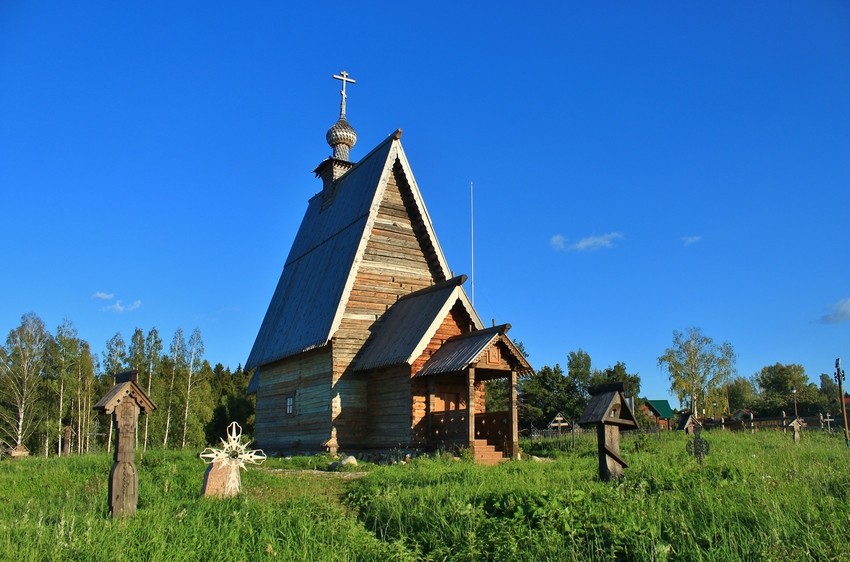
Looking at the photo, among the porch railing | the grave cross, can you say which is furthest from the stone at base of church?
the porch railing

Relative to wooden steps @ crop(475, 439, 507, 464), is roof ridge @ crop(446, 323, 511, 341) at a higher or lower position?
higher

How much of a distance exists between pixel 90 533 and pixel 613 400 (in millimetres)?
6672

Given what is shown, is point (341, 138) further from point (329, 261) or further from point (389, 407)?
point (389, 407)

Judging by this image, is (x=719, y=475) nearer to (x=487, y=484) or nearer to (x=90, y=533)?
(x=487, y=484)

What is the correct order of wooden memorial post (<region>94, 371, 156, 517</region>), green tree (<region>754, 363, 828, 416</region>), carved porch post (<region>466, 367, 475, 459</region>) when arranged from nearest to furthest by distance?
wooden memorial post (<region>94, 371, 156, 517</region>) → carved porch post (<region>466, 367, 475, 459</region>) → green tree (<region>754, 363, 828, 416</region>)

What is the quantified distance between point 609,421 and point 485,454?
7.54 metres

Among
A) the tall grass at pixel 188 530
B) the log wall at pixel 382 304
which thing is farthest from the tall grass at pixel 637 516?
the log wall at pixel 382 304

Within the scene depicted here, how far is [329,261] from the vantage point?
23.4 meters

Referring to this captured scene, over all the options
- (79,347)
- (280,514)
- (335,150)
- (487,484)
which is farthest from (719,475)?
(79,347)

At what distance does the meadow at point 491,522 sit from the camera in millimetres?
6016

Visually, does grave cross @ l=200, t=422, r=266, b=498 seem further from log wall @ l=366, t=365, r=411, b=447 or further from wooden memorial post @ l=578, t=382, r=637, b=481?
log wall @ l=366, t=365, r=411, b=447

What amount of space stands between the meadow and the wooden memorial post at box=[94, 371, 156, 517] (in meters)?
0.28

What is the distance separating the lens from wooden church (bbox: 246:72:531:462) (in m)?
17.7

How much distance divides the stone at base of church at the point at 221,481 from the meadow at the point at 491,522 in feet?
1.80
